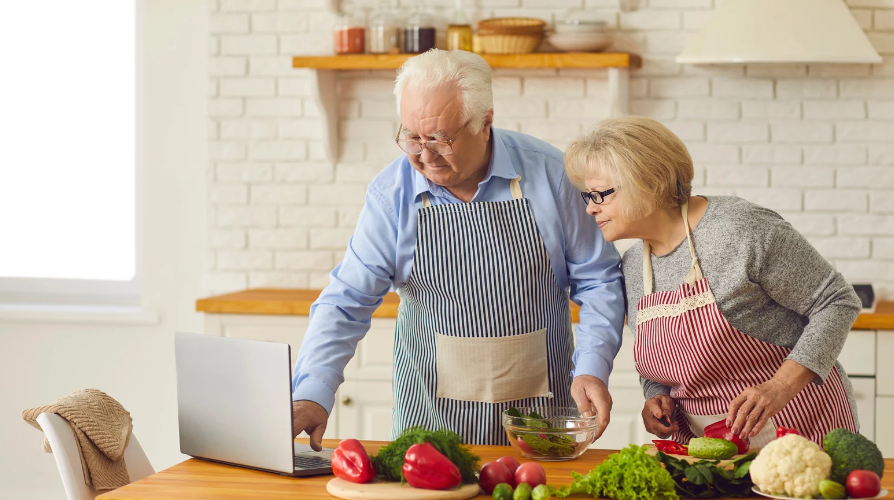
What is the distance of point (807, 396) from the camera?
1.99 meters

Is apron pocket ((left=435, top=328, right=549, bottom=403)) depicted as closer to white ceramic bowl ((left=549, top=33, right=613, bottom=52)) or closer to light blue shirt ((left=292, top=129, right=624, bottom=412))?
light blue shirt ((left=292, top=129, right=624, bottom=412))

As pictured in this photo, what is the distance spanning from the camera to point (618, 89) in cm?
Answer: 365

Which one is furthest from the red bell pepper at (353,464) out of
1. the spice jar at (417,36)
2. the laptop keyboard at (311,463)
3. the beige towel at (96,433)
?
the spice jar at (417,36)

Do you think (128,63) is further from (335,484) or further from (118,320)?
(335,484)

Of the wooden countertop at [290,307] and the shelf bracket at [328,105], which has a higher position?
the shelf bracket at [328,105]

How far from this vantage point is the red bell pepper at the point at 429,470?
1543mm

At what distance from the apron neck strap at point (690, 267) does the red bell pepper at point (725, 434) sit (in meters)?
0.30

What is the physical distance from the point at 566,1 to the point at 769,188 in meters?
1.11

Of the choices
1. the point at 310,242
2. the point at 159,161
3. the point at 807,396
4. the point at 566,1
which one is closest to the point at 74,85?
the point at 159,161

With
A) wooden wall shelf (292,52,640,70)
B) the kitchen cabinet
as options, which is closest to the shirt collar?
wooden wall shelf (292,52,640,70)

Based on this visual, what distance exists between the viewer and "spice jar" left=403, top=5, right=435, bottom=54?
369cm

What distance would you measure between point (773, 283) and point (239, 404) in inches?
42.5

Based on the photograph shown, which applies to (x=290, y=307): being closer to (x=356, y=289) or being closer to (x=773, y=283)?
(x=356, y=289)

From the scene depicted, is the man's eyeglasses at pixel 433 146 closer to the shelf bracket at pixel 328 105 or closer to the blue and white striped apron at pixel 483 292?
the blue and white striped apron at pixel 483 292
